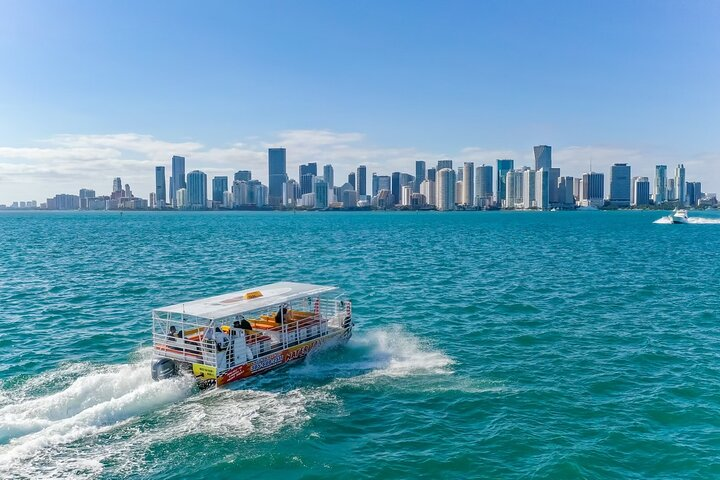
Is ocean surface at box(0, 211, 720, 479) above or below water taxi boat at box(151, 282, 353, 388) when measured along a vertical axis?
below

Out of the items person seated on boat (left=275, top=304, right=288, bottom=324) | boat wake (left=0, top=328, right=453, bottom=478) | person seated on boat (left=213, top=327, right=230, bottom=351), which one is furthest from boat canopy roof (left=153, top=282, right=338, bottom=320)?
boat wake (left=0, top=328, right=453, bottom=478)

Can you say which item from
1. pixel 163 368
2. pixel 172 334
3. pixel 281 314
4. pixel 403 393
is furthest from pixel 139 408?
pixel 403 393

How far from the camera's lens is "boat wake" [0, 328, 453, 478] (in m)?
18.4

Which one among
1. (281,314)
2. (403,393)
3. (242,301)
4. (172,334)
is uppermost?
(242,301)

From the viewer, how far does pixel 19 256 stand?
81.4 m

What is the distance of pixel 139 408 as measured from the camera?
22.3 m

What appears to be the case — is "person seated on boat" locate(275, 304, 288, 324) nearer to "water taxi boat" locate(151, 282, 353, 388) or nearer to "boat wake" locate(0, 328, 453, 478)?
"water taxi boat" locate(151, 282, 353, 388)

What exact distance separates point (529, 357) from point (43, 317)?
31147mm

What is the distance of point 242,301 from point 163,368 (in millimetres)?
5025

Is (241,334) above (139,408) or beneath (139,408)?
above

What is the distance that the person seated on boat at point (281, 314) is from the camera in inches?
1147

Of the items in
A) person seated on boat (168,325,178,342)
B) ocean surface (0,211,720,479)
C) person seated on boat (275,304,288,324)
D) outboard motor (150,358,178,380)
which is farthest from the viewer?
person seated on boat (275,304,288,324)

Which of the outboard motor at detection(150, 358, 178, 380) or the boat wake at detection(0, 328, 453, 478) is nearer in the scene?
the boat wake at detection(0, 328, 453, 478)

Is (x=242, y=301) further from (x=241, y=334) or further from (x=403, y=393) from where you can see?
(x=403, y=393)
